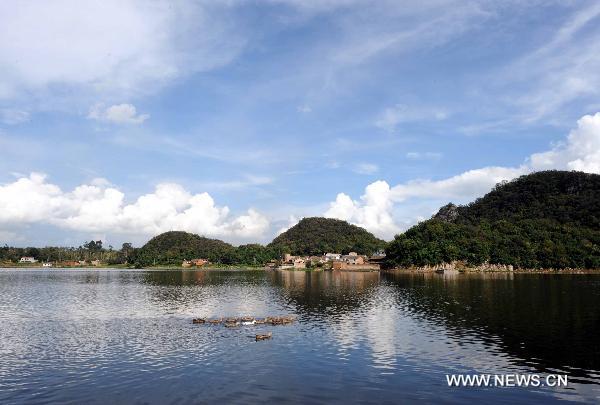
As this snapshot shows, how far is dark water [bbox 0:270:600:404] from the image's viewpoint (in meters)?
30.5

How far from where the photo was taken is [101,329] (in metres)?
54.8

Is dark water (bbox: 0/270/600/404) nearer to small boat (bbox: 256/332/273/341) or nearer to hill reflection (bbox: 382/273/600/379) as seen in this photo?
hill reflection (bbox: 382/273/600/379)

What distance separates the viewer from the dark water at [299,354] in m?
30.5

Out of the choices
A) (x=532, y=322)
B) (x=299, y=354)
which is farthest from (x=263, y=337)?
(x=532, y=322)

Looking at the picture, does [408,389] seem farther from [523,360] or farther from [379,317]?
[379,317]

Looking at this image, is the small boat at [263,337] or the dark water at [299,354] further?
the small boat at [263,337]

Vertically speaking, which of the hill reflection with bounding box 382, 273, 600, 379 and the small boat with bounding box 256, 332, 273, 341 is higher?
the small boat with bounding box 256, 332, 273, 341

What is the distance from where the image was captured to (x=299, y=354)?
41719 mm

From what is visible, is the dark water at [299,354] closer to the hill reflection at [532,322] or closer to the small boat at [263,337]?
the hill reflection at [532,322]

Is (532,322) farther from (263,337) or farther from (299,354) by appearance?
(263,337)

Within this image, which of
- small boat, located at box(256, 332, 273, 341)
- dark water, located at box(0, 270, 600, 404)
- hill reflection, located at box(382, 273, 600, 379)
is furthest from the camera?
small boat, located at box(256, 332, 273, 341)

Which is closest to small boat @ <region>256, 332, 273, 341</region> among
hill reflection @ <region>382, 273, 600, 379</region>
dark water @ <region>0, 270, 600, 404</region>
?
dark water @ <region>0, 270, 600, 404</region>

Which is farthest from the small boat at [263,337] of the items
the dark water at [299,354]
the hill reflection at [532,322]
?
the hill reflection at [532,322]

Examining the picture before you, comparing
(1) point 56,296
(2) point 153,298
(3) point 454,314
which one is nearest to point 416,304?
(3) point 454,314
